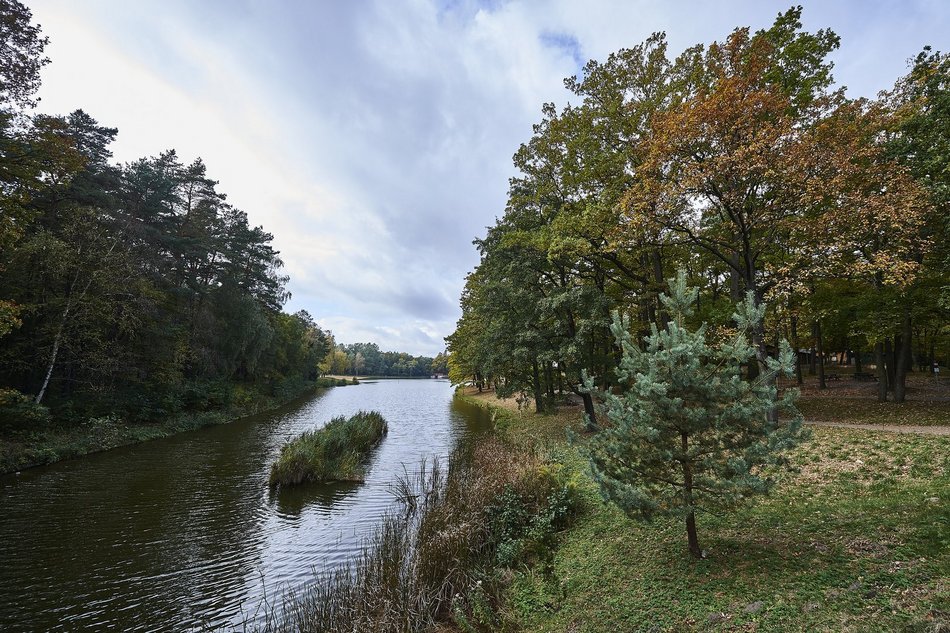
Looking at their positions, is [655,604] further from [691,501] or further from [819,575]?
[819,575]

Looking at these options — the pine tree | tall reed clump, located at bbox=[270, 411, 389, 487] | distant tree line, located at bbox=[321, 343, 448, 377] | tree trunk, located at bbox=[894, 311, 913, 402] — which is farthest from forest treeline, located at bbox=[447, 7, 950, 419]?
distant tree line, located at bbox=[321, 343, 448, 377]

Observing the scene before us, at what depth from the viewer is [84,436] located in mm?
17750

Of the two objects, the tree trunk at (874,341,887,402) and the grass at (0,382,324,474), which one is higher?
the tree trunk at (874,341,887,402)

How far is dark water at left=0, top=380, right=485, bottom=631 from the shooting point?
22.4ft

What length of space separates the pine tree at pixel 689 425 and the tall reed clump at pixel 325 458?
12053 mm

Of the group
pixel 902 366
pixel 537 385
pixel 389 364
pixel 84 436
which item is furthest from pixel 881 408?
pixel 389 364

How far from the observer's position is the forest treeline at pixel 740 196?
10688 mm

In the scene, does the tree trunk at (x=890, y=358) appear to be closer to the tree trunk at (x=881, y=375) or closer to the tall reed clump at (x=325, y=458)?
the tree trunk at (x=881, y=375)

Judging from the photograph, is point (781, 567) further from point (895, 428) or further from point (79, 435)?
point (79, 435)

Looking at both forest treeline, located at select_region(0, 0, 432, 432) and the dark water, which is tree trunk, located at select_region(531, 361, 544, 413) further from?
forest treeline, located at select_region(0, 0, 432, 432)

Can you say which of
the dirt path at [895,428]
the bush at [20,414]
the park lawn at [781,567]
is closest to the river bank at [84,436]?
the bush at [20,414]

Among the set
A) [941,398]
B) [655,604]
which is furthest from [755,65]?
[941,398]

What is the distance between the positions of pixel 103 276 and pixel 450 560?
69.8ft

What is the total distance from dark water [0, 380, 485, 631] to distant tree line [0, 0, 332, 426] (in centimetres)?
473
